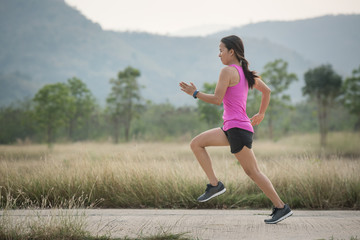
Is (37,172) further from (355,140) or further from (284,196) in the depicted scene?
(355,140)

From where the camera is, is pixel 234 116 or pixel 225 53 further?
pixel 225 53

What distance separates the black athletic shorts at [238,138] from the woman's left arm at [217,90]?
0.39 m

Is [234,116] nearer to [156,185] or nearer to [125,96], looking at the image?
[156,185]

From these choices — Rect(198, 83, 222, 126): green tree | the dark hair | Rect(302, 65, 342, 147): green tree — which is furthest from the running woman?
Rect(198, 83, 222, 126): green tree

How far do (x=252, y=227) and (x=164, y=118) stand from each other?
42.5 m

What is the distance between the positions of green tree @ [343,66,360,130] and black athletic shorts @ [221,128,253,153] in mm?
30401

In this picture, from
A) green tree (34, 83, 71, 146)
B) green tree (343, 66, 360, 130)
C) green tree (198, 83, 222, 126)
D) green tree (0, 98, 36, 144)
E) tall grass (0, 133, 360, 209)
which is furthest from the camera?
green tree (0, 98, 36, 144)

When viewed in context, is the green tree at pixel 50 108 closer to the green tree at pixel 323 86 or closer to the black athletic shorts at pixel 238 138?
the green tree at pixel 323 86

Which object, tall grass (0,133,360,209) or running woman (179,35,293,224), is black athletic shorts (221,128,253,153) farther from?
tall grass (0,133,360,209)

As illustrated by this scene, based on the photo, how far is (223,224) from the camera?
14.8 ft

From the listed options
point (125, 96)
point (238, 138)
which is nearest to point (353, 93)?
point (125, 96)

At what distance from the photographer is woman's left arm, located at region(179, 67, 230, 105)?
4090 millimetres

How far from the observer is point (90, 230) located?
4203 millimetres

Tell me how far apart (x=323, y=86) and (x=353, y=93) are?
646cm
